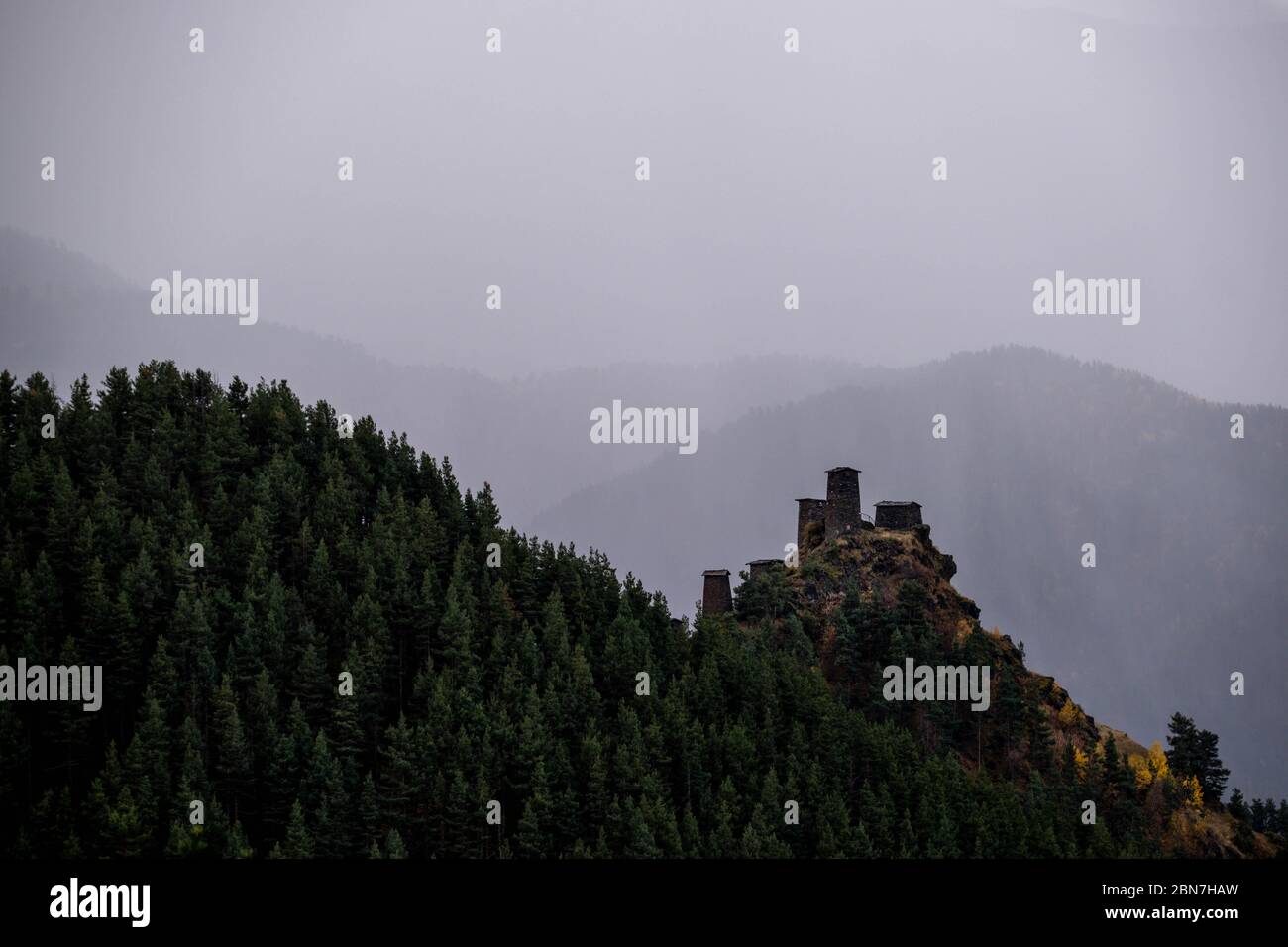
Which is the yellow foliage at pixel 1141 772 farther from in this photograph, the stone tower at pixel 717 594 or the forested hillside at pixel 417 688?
the stone tower at pixel 717 594

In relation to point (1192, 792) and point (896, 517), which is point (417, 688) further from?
point (1192, 792)

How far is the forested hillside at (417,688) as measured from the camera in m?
70.6

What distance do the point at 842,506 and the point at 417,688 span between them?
5091 cm

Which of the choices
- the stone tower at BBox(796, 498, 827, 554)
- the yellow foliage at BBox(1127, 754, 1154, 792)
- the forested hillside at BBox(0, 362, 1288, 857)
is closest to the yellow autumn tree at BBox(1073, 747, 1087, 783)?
the forested hillside at BBox(0, 362, 1288, 857)

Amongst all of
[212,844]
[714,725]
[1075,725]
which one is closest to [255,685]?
[212,844]

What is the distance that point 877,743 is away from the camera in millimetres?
91250

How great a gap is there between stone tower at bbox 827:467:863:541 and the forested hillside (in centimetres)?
405

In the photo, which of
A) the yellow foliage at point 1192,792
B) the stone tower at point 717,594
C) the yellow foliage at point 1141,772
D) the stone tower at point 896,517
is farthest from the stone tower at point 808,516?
the yellow foliage at point 1192,792

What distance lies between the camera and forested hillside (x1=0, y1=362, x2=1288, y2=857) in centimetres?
7062

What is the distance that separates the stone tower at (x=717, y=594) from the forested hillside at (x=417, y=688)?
5015 millimetres

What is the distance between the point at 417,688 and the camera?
7962cm

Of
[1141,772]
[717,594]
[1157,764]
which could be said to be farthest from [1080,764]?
[717,594]
